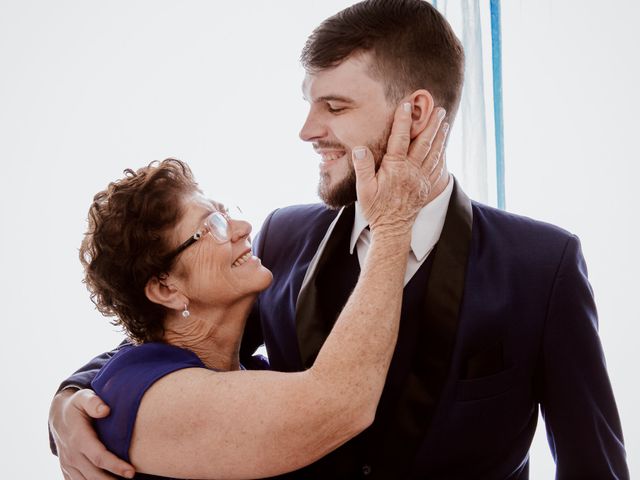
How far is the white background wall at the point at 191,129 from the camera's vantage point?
231 centimetres

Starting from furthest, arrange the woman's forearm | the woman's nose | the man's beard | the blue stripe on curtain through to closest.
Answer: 1. the blue stripe on curtain
2. the man's beard
3. the woman's nose
4. the woman's forearm

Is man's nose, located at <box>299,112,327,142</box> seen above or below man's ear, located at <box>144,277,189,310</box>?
above

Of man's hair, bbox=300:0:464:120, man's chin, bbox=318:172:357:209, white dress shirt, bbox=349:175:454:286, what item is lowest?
white dress shirt, bbox=349:175:454:286

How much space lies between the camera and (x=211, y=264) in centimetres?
133

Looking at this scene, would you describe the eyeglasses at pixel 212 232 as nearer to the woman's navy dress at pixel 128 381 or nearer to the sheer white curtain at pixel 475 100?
the woman's navy dress at pixel 128 381

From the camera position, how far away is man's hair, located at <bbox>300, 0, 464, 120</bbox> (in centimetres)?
147

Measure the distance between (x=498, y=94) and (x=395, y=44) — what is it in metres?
0.94

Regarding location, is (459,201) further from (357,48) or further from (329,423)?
(329,423)

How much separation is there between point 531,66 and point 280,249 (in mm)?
1345

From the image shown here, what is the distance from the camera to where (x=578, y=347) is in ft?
4.25

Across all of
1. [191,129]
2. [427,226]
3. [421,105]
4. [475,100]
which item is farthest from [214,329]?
[475,100]

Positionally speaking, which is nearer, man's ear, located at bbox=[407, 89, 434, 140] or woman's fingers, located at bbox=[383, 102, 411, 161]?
woman's fingers, located at bbox=[383, 102, 411, 161]

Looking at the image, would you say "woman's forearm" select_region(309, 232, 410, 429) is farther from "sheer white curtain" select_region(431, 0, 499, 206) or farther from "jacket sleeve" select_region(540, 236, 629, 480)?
"sheer white curtain" select_region(431, 0, 499, 206)

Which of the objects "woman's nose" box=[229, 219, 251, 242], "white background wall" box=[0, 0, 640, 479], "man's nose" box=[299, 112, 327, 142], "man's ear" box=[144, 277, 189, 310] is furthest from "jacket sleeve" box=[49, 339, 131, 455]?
"white background wall" box=[0, 0, 640, 479]
